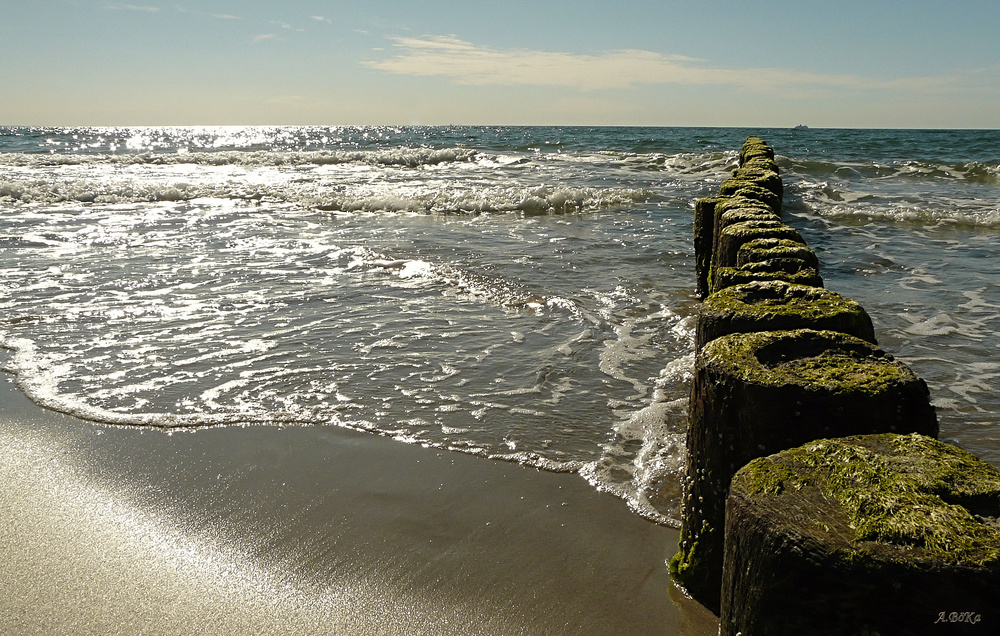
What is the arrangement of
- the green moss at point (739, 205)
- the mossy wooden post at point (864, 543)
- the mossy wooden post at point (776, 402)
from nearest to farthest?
the mossy wooden post at point (864, 543), the mossy wooden post at point (776, 402), the green moss at point (739, 205)

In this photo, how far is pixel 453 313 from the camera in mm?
6434

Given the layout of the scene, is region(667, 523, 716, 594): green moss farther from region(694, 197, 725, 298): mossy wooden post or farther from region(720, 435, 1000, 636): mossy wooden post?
region(694, 197, 725, 298): mossy wooden post

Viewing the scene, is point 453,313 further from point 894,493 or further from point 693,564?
point 894,493

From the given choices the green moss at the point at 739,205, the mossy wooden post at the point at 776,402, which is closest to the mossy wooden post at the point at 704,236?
the green moss at the point at 739,205

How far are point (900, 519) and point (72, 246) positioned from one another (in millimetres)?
10672

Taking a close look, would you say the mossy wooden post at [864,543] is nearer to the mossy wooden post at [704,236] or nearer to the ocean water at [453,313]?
the ocean water at [453,313]

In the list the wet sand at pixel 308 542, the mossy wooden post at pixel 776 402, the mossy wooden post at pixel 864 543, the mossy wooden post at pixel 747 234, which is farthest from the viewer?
the mossy wooden post at pixel 747 234

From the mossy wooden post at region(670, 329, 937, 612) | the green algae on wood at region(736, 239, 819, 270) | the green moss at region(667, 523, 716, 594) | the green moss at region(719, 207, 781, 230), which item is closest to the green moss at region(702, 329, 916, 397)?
the mossy wooden post at region(670, 329, 937, 612)

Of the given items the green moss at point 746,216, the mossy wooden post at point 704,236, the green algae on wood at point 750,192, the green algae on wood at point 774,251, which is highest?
the green algae on wood at point 750,192

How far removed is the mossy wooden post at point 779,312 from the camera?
238 centimetres

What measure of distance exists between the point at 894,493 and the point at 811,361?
0.66 m

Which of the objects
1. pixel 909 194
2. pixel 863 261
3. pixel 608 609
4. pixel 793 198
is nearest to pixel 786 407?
pixel 608 609

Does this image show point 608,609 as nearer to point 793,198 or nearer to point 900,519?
point 900,519

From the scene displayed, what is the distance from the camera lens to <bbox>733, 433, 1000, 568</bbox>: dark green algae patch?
1.24 metres
